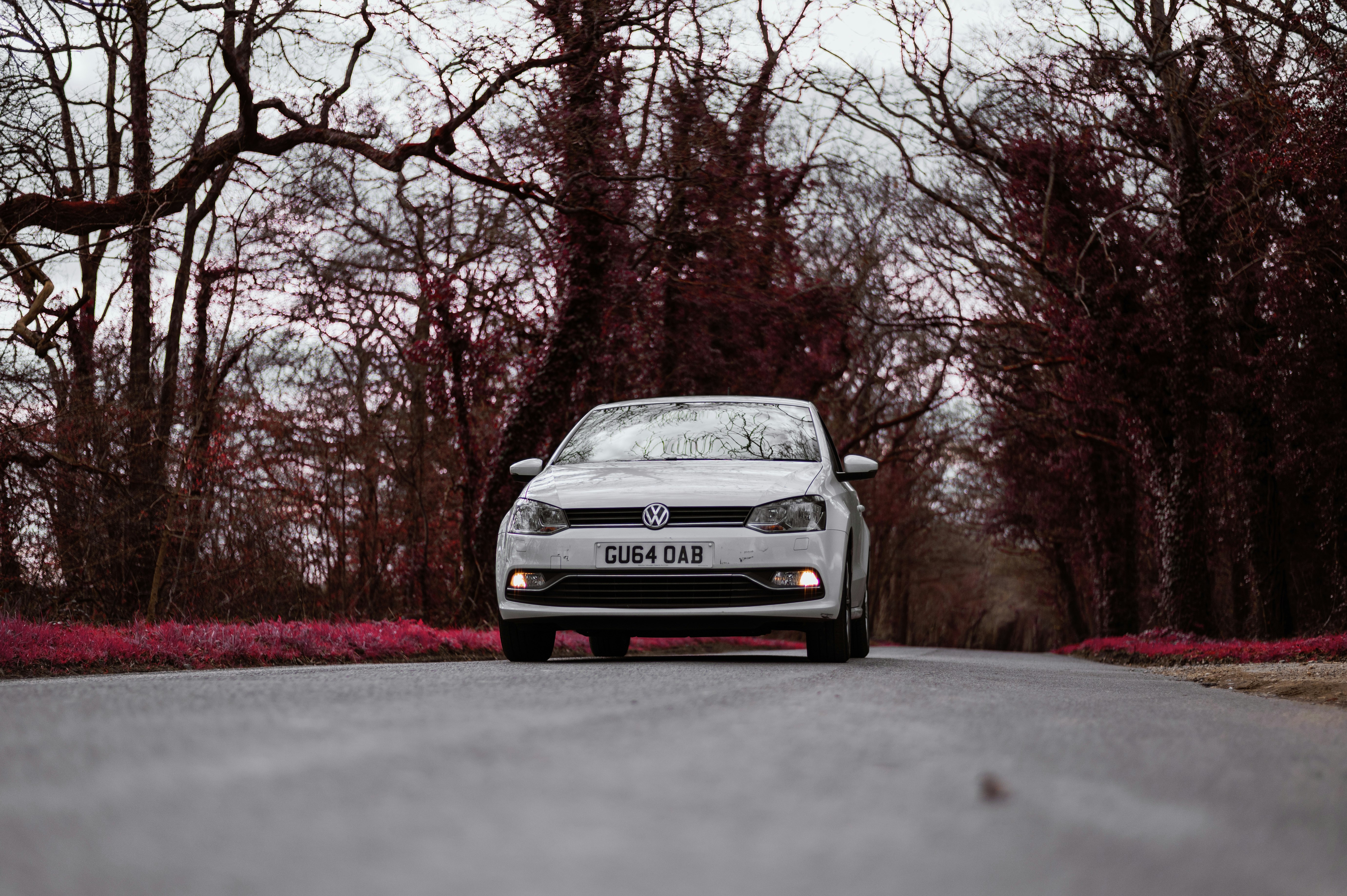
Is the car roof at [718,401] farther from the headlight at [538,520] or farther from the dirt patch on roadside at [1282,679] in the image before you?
the dirt patch on roadside at [1282,679]

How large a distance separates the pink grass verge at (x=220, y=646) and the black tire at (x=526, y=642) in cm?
168

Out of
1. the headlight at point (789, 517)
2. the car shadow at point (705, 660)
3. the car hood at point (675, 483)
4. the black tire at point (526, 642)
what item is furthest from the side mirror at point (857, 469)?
the black tire at point (526, 642)

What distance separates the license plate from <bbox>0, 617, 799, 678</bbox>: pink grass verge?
2739mm

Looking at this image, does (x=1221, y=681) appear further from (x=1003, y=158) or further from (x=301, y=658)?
(x=1003, y=158)

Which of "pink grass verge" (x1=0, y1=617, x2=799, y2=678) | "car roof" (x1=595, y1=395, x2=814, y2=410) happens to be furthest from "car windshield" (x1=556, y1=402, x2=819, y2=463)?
"pink grass verge" (x1=0, y1=617, x2=799, y2=678)

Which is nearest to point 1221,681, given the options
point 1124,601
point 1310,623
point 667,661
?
point 667,661

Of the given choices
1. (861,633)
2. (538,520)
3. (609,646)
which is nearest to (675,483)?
(538,520)

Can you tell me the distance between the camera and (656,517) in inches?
311

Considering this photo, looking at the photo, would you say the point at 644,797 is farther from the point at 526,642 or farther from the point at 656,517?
the point at 526,642

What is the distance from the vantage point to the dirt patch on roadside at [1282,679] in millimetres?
7703

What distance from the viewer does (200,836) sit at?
233 centimetres

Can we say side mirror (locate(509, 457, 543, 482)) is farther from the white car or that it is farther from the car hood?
the white car

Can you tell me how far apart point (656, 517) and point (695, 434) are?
1.63 m

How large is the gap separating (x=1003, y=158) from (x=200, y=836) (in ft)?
74.5
